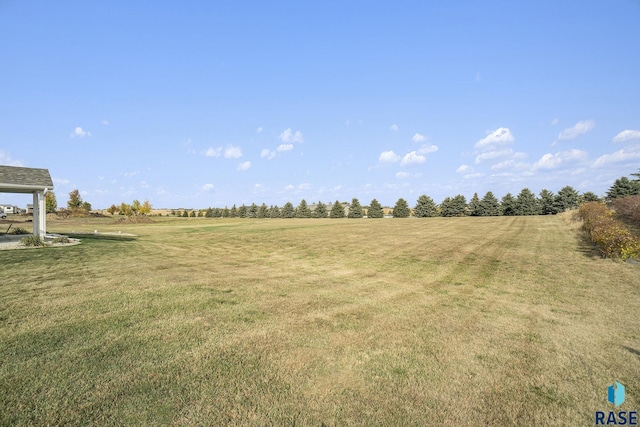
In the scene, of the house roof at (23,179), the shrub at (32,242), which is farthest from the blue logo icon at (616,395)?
the house roof at (23,179)

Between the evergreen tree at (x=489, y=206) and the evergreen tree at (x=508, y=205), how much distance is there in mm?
1030

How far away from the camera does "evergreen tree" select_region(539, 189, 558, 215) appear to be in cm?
6800

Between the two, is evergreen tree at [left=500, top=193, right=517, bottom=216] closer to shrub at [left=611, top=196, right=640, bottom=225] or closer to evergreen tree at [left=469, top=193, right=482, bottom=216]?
evergreen tree at [left=469, top=193, right=482, bottom=216]

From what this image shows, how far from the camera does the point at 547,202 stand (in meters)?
68.8

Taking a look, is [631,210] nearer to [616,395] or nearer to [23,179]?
[616,395]

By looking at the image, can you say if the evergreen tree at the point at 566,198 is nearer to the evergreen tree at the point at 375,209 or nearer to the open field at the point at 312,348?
→ the evergreen tree at the point at 375,209

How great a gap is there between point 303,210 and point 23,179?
74.8 metres

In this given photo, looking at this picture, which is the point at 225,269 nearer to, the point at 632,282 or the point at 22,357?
the point at 22,357

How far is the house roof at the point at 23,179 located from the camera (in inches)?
680

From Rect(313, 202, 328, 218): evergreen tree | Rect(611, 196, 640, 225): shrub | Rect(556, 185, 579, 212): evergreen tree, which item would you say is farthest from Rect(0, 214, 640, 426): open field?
Rect(313, 202, 328, 218): evergreen tree

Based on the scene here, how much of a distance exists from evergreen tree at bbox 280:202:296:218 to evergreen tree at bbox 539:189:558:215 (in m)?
64.1

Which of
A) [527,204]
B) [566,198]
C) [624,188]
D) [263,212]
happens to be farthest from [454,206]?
[263,212]

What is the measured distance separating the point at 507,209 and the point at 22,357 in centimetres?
8247

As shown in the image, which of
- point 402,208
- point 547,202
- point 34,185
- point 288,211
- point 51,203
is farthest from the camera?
point 288,211
